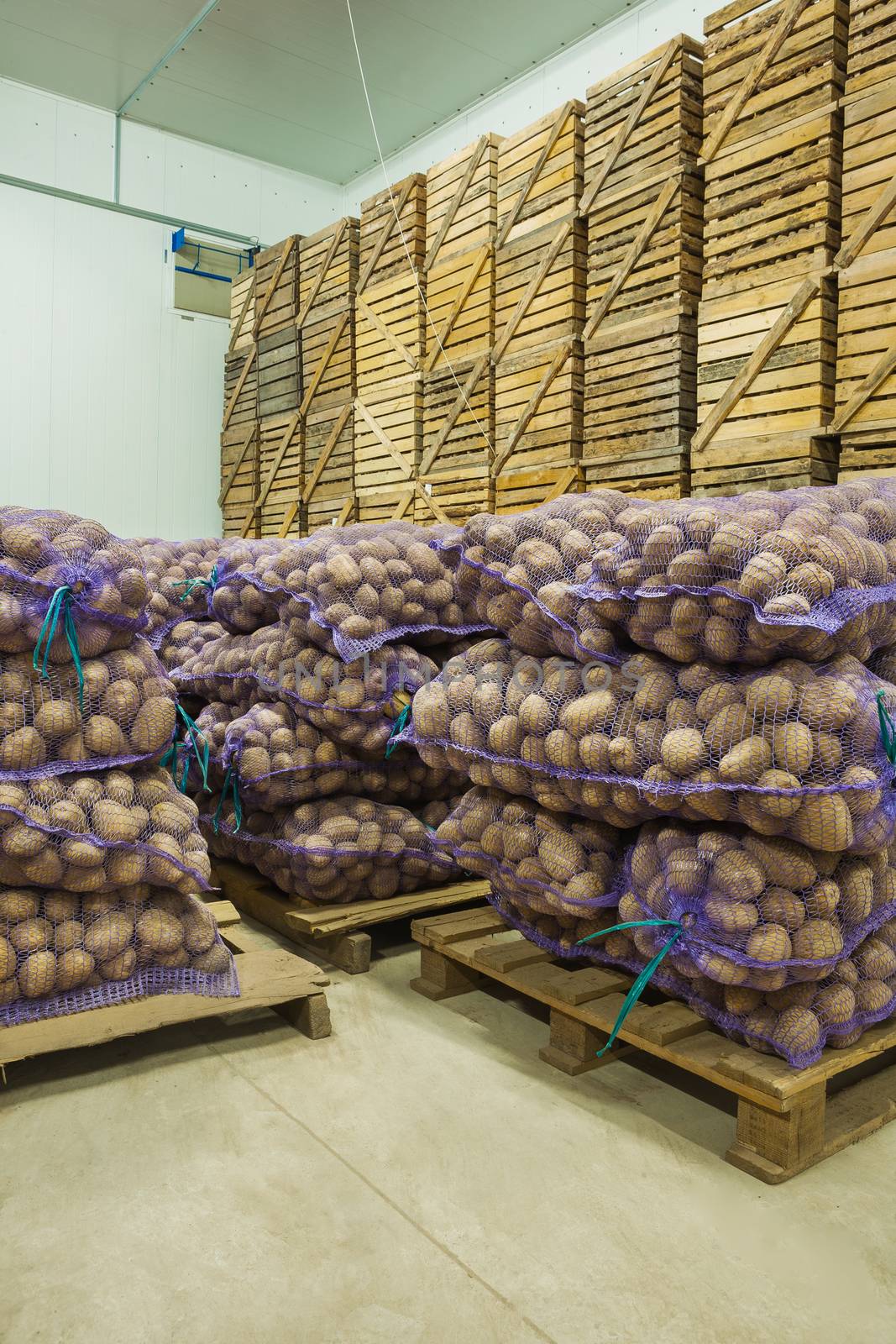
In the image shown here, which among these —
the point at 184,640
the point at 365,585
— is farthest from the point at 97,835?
the point at 184,640

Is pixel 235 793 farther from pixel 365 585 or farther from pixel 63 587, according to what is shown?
pixel 63 587

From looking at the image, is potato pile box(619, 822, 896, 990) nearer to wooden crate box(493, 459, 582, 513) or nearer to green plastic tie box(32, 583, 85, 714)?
green plastic tie box(32, 583, 85, 714)

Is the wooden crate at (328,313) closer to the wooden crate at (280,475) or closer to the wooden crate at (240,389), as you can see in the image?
the wooden crate at (280,475)

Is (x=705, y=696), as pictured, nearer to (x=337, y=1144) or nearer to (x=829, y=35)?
(x=337, y=1144)

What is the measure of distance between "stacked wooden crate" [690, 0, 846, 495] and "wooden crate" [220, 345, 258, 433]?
596 cm

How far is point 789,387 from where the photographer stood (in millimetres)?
5059

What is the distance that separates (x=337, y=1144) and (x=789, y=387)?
4.25 metres

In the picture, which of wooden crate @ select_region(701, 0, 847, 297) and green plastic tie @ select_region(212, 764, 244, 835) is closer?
green plastic tie @ select_region(212, 764, 244, 835)

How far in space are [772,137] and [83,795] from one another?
16.0 feet

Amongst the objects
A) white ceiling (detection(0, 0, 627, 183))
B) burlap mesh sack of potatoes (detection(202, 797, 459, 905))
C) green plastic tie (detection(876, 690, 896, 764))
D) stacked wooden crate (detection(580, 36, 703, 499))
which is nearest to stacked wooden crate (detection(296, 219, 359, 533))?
white ceiling (detection(0, 0, 627, 183))

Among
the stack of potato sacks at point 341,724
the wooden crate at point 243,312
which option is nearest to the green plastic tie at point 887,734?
the stack of potato sacks at point 341,724

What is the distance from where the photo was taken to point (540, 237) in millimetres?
6691

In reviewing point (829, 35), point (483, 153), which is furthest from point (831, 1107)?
point (483, 153)

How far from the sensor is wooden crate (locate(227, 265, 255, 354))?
1030 cm
